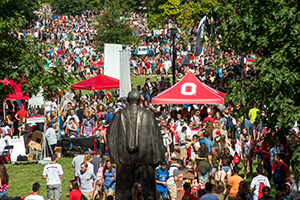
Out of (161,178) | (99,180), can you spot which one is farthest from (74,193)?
(161,178)

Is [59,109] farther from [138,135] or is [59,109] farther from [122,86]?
[138,135]

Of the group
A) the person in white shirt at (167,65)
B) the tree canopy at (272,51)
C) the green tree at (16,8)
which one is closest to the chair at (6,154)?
Answer: the tree canopy at (272,51)

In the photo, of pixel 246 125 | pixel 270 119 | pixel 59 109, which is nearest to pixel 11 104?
pixel 59 109

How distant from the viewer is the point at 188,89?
19.4 metres

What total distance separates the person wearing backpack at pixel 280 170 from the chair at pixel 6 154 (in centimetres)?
1063

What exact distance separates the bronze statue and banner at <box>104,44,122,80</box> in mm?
16823

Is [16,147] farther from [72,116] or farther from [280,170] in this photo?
[280,170]

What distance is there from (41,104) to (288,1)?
12.0 meters

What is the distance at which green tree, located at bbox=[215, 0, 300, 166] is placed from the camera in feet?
31.3

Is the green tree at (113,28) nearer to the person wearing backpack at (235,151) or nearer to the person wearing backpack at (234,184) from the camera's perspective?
the person wearing backpack at (235,151)

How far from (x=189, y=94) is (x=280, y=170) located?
6667 mm

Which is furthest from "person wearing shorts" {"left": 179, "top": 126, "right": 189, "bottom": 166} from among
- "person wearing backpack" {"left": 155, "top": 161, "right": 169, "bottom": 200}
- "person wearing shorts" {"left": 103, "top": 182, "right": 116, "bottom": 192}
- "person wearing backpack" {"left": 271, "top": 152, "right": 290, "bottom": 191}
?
"person wearing shorts" {"left": 103, "top": 182, "right": 116, "bottom": 192}

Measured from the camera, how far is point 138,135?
22.9 feet

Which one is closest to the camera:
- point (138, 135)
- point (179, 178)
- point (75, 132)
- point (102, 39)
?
point (138, 135)
